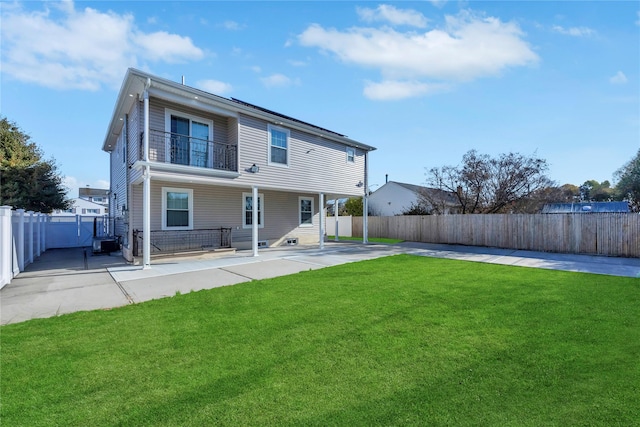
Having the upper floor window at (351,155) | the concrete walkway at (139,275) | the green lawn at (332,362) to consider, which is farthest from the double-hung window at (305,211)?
the green lawn at (332,362)

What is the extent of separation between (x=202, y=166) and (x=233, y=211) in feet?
9.01

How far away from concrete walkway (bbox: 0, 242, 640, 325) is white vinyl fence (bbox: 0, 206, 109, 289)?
439 millimetres

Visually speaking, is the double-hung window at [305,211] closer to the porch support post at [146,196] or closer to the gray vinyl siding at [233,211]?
the gray vinyl siding at [233,211]

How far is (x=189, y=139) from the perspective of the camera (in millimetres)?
11219

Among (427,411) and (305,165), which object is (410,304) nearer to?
(427,411)

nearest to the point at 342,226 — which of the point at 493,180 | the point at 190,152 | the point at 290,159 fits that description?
the point at 493,180

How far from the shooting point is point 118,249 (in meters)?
13.4

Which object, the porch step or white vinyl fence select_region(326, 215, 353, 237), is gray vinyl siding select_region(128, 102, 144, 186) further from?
white vinyl fence select_region(326, 215, 353, 237)

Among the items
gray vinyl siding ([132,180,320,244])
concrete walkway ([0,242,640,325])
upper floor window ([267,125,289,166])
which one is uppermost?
upper floor window ([267,125,289,166])

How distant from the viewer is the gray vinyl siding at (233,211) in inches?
435

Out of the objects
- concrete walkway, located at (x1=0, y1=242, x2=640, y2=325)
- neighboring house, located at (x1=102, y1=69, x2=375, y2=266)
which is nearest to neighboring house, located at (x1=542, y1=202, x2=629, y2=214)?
concrete walkway, located at (x1=0, y1=242, x2=640, y2=325)

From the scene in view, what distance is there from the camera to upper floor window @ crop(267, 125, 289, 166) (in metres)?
12.4

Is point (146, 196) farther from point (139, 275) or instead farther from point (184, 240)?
point (184, 240)

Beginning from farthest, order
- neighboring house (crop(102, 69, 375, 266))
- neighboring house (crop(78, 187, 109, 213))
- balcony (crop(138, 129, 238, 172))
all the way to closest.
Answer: neighboring house (crop(78, 187, 109, 213)), balcony (crop(138, 129, 238, 172)), neighboring house (crop(102, 69, 375, 266))
